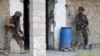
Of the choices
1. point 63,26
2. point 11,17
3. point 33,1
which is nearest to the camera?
point 33,1

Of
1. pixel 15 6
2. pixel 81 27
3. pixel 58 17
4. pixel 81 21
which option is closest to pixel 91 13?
pixel 81 21

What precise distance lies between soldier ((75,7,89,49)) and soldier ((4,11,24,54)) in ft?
8.79

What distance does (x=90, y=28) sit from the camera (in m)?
17.0

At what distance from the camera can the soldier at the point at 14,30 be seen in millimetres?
15031

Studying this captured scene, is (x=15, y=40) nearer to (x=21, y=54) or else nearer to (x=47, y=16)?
(x=21, y=54)

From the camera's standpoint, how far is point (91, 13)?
17.0m

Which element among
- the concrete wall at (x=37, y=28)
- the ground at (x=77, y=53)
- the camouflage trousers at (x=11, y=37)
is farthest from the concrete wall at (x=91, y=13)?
the concrete wall at (x=37, y=28)

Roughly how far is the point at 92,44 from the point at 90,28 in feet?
Result: 2.54

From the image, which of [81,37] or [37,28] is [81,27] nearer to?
[81,37]

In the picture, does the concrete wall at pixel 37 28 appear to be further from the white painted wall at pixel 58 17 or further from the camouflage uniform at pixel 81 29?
the camouflage uniform at pixel 81 29

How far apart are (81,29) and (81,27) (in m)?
0.10

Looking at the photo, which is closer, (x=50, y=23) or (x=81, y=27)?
(x=81, y=27)

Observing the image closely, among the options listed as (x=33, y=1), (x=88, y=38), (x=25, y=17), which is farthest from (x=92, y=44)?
(x=33, y=1)

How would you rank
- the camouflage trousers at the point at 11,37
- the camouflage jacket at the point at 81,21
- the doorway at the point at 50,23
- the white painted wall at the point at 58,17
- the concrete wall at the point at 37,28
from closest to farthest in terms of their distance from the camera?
the concrete wall at the point at 37,28 → the camouflage trousers at the point at 11,37 → the camouflage jacket at the point at 81,21 → the white painted wall at the point at 58,17 → the doorway at the point at 50,23
